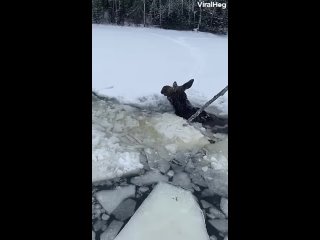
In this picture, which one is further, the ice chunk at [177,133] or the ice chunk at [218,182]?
the ice chunk at [177,133]

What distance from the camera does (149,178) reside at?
4.61 feet

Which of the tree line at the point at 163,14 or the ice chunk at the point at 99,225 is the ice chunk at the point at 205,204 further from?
the tree line at the point at 163,14

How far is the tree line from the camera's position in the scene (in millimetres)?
1502

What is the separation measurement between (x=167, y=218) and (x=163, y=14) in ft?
2.66

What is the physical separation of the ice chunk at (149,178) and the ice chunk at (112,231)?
0.17 meters

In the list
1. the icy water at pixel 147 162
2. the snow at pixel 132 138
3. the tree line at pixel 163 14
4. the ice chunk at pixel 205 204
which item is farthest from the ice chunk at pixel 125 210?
the tree line at pixel 163 14

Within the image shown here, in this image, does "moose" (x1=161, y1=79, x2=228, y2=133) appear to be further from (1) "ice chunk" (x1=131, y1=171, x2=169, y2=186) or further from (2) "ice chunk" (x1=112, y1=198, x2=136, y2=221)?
(2) "ice chunk" (x1=112, y1=198, x2=136, y2=221)

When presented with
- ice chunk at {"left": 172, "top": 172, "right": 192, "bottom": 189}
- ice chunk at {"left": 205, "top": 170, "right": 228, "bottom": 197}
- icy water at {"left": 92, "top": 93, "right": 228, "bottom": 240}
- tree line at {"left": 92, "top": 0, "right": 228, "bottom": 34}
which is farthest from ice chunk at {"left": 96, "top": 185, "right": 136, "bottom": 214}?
tree line at {"left": 92, "top": 0, "right": 228, "bottom": 34}

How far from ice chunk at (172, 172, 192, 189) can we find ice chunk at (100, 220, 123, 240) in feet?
0.83

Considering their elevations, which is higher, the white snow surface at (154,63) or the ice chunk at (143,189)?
the white snow surface at (154,63)

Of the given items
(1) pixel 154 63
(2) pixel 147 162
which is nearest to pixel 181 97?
(1) pixel 154 63

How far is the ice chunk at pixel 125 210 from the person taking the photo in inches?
51.3

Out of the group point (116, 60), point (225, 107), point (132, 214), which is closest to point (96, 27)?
point (116, 60)

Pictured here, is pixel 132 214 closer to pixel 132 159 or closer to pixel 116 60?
pixel 132 159
